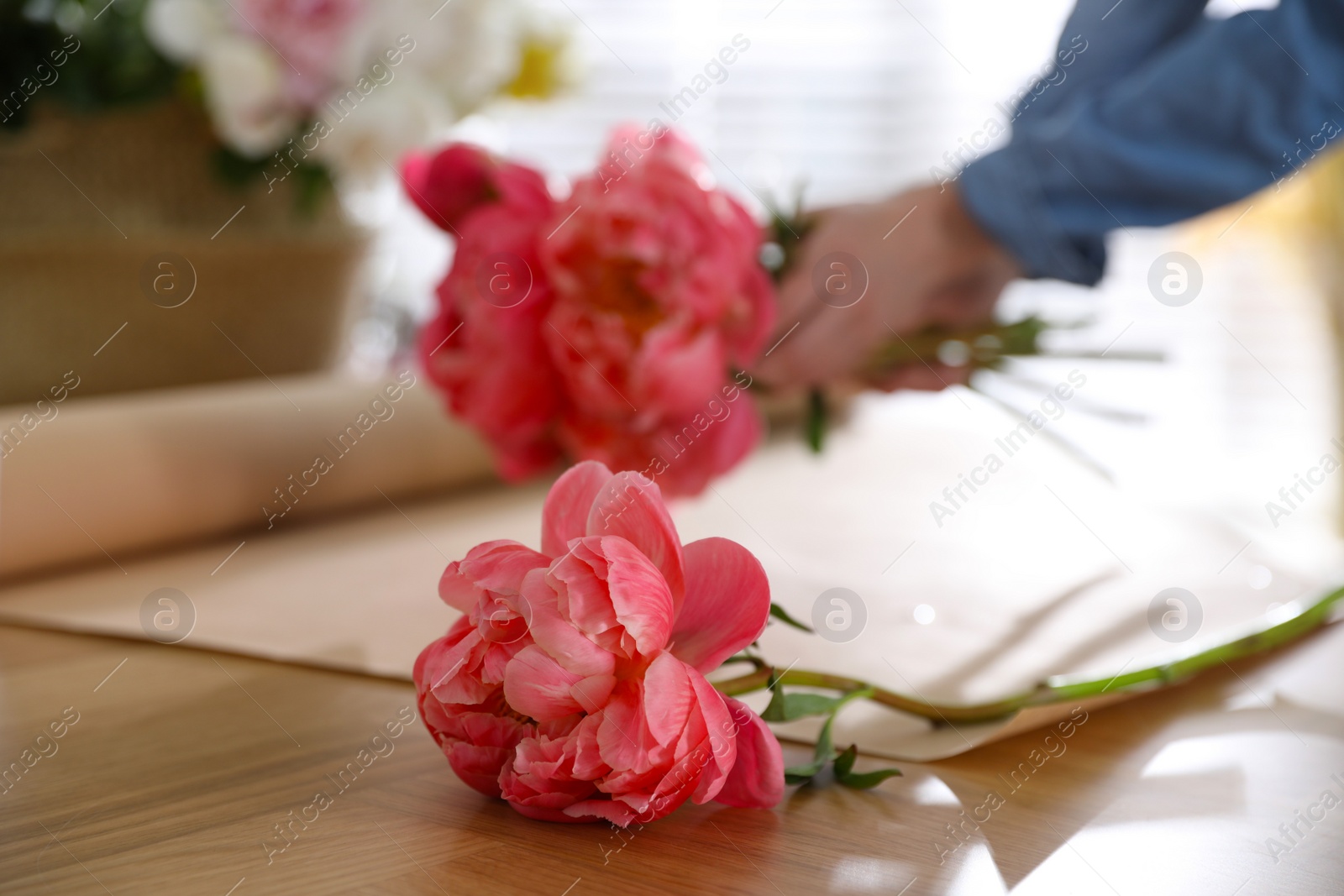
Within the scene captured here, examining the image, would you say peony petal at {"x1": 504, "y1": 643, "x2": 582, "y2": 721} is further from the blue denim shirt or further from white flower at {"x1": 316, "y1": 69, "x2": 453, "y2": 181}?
white flower at {"x1": 316, "y1": 69, "x2": 453, "y2": 181}

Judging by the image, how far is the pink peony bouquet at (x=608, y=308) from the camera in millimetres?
463

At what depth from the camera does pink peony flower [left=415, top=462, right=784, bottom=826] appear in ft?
0.73

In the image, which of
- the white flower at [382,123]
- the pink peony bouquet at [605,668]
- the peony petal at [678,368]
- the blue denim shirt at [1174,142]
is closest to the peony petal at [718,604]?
the pink peony bouquet at [605,668]

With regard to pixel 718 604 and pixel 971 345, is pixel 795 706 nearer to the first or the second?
pixel 718 604

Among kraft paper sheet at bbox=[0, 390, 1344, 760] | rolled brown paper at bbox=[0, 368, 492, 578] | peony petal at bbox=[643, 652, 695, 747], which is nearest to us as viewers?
peony petal at bbox=[643, 652, 695, 747]

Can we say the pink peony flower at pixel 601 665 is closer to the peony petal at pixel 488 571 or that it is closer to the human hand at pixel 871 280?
the peony petal at pixel 488 571

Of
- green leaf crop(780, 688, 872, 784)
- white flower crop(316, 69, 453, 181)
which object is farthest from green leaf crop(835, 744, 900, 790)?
white flower crop(316, 69, 453, 181)

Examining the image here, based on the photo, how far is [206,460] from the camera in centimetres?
59

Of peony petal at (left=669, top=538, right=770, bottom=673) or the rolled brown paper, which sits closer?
peony petal at (left=669, top=538, right=770, bottom=673)

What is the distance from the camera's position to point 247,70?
1.98 feet

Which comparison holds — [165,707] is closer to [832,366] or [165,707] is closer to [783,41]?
[832,366]

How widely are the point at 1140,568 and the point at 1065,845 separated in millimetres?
328

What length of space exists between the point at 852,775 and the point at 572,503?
98 mm

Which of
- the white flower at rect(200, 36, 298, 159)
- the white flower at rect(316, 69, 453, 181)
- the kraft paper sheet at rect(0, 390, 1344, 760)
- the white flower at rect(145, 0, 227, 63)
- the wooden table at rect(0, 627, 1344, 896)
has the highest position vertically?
the white flower at rect(145, 0, 227, 63)
